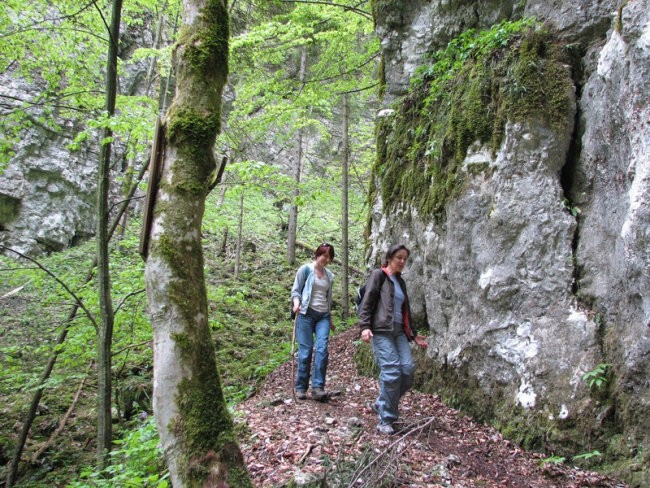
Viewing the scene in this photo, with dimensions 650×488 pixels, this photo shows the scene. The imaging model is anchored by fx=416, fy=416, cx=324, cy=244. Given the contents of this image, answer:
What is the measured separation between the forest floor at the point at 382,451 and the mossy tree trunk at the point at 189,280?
3.80 feet

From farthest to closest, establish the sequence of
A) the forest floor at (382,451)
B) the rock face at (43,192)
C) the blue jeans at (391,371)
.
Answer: the rock face at (43,192) → the blue jeans at (391,371) → the forest floor at (382,451)

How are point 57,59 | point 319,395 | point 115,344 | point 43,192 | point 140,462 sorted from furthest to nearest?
point 43,192 < point 57,59 < point 115,344 < point 319,395 < point 140,462

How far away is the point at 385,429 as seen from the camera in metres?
4.48

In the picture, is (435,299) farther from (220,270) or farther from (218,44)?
(220,270)

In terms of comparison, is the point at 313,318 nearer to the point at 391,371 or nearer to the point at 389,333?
the point at 389,333

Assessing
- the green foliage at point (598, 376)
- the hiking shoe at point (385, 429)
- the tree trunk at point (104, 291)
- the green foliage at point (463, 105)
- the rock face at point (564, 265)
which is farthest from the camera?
the green foliage at point (463, 105)

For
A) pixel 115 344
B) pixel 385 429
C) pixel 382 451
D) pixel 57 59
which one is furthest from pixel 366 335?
pixel 57 59

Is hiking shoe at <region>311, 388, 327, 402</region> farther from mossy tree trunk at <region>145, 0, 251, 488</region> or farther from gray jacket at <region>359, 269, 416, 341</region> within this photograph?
mossy tree trunk at <region>145, 0, 251, 488</region>

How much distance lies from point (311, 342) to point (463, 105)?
13.2ft

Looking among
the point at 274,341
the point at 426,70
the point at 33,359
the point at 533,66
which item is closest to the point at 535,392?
the point at 533,66

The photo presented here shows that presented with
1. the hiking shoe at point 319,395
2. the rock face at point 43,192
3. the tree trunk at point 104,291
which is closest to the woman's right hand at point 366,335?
the hiking shoe at point 319,395

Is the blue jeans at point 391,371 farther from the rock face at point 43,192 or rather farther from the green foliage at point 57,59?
the rock face at point 43,192

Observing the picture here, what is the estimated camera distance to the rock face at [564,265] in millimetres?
3826

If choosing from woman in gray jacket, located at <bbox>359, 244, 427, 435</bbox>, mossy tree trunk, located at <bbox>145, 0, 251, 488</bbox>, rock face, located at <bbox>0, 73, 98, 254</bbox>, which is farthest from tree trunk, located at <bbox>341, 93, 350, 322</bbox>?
rock face, located at <bbox>0, 73, 98, 254</bbox>
